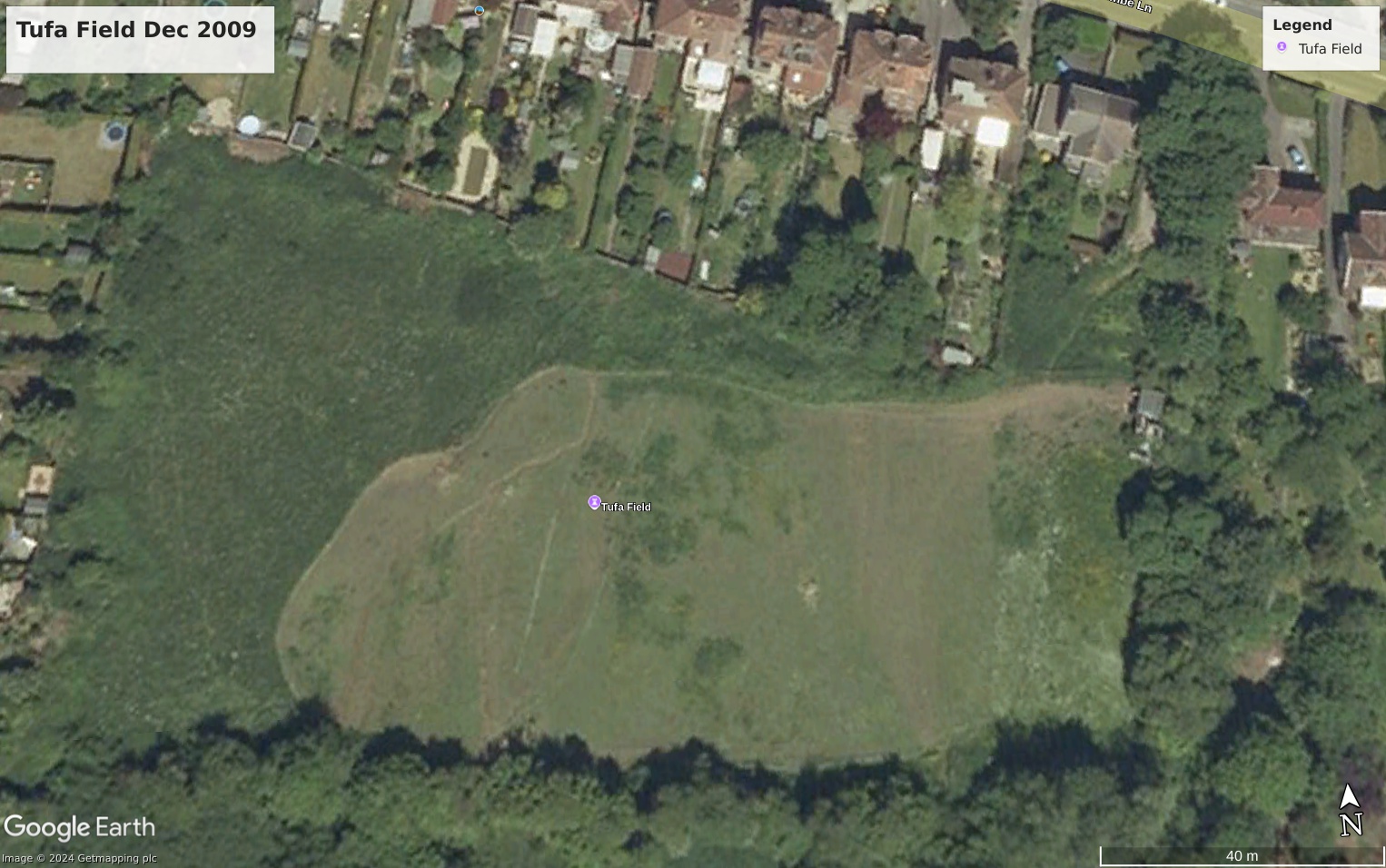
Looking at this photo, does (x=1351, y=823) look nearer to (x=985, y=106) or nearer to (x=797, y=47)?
(x=985, y=106)

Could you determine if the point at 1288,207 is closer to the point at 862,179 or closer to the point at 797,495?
the point at 862,179

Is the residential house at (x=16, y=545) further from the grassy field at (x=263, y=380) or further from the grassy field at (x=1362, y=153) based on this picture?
the grassy field at (x=1362, y=153)

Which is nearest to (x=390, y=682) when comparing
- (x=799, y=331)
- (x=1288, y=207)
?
(x=799, y=331)

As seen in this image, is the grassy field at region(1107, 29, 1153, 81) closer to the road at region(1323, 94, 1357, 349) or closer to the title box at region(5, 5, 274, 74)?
the road at region(1323, 94, 1357, 349)

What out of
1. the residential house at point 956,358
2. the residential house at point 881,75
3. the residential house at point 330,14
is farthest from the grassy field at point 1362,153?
the residential house at point 330,14

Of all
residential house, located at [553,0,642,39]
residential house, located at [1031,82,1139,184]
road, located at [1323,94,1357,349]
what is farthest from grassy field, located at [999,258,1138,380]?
residential house, located at [553,0,642,39]

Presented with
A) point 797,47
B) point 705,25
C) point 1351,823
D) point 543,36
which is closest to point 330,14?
point 543,36
